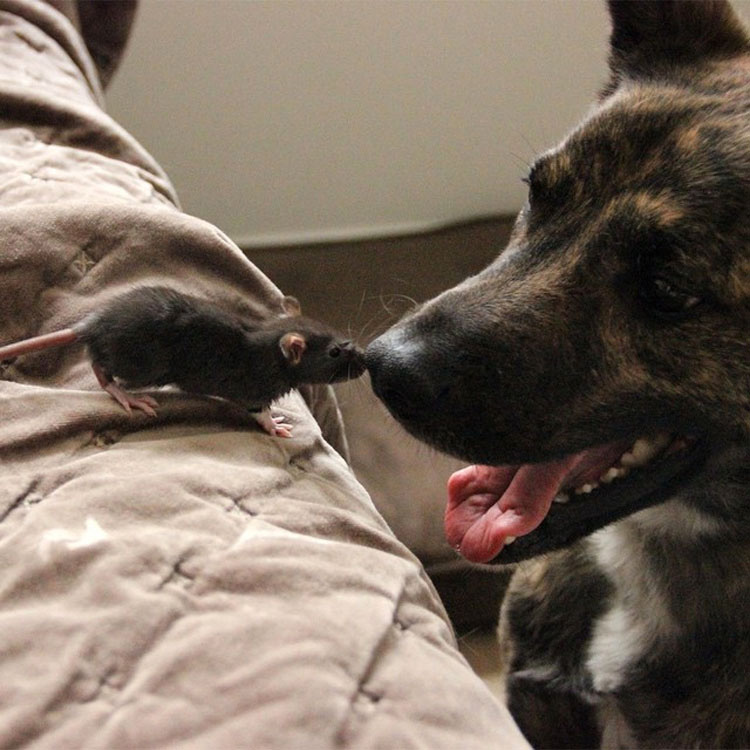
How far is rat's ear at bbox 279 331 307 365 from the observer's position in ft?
4.83

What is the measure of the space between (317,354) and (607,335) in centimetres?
58

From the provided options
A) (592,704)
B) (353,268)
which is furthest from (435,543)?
(353,268)

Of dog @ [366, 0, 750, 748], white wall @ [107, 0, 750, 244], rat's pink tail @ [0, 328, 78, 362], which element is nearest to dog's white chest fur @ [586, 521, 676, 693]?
dog @ [366, 0, 750, 748]

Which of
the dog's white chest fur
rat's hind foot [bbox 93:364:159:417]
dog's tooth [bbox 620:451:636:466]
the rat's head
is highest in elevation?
dog's tooth [bbox 620:451:636:466]

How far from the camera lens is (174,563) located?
33.3 inches

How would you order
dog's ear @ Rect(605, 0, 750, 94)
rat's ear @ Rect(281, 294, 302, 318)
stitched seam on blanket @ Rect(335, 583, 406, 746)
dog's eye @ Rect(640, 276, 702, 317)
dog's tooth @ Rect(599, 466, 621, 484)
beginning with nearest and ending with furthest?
1. stitched seam on blanket @ Rect(335, 583, 406, 746)
2. dog's eye @ Rect(640, 276, 702, 317)
3. dog's tooth @ Rect(599, 466, 621, 484)
4. dog's ear @ Rect(605, 0, 750, 94)
5. rat's ear @ Rect(281, 294, 302, 318)

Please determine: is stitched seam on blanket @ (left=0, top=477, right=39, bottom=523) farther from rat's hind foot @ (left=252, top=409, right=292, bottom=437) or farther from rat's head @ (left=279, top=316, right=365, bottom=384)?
rat's head @ (left=279, top=316, right=365, bottom=384)

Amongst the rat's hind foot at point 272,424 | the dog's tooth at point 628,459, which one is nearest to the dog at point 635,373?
the dog's tooth at point 628,459

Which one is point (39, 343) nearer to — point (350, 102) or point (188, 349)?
point (188, 349)

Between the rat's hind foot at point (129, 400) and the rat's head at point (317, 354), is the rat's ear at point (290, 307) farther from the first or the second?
the rat's hind foot at point (129, 400)

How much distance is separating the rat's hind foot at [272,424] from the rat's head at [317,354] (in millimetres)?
159

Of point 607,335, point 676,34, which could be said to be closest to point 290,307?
point 607,335

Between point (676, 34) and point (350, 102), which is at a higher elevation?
point (676, 34)

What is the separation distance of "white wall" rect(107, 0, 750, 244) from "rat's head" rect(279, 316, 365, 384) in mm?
1325
